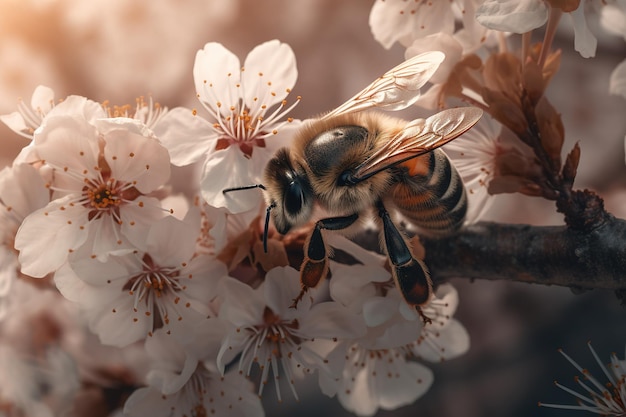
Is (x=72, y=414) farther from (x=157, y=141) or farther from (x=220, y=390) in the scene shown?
(x=157, y=141)

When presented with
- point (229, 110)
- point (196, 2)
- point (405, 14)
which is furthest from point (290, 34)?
point (229, 110)

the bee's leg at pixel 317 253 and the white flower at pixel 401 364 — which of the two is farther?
the white flower at pixel 401 364

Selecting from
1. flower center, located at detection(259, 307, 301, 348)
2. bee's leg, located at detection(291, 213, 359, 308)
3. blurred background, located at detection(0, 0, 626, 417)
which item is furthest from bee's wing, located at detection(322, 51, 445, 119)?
blurred background, located at detection(0, 0, 626, 417)

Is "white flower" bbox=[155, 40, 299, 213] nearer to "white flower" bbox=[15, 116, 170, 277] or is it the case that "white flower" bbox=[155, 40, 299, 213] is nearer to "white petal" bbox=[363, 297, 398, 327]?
"white flower" bbox=[15, 116, 170, 277]

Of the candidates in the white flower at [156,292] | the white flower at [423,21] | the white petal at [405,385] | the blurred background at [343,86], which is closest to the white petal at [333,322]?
the white flower at [156,292]

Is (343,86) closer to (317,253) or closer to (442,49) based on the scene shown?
(442,49)

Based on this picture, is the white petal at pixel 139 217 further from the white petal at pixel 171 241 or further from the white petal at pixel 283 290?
the white petal at pixel 283 290
